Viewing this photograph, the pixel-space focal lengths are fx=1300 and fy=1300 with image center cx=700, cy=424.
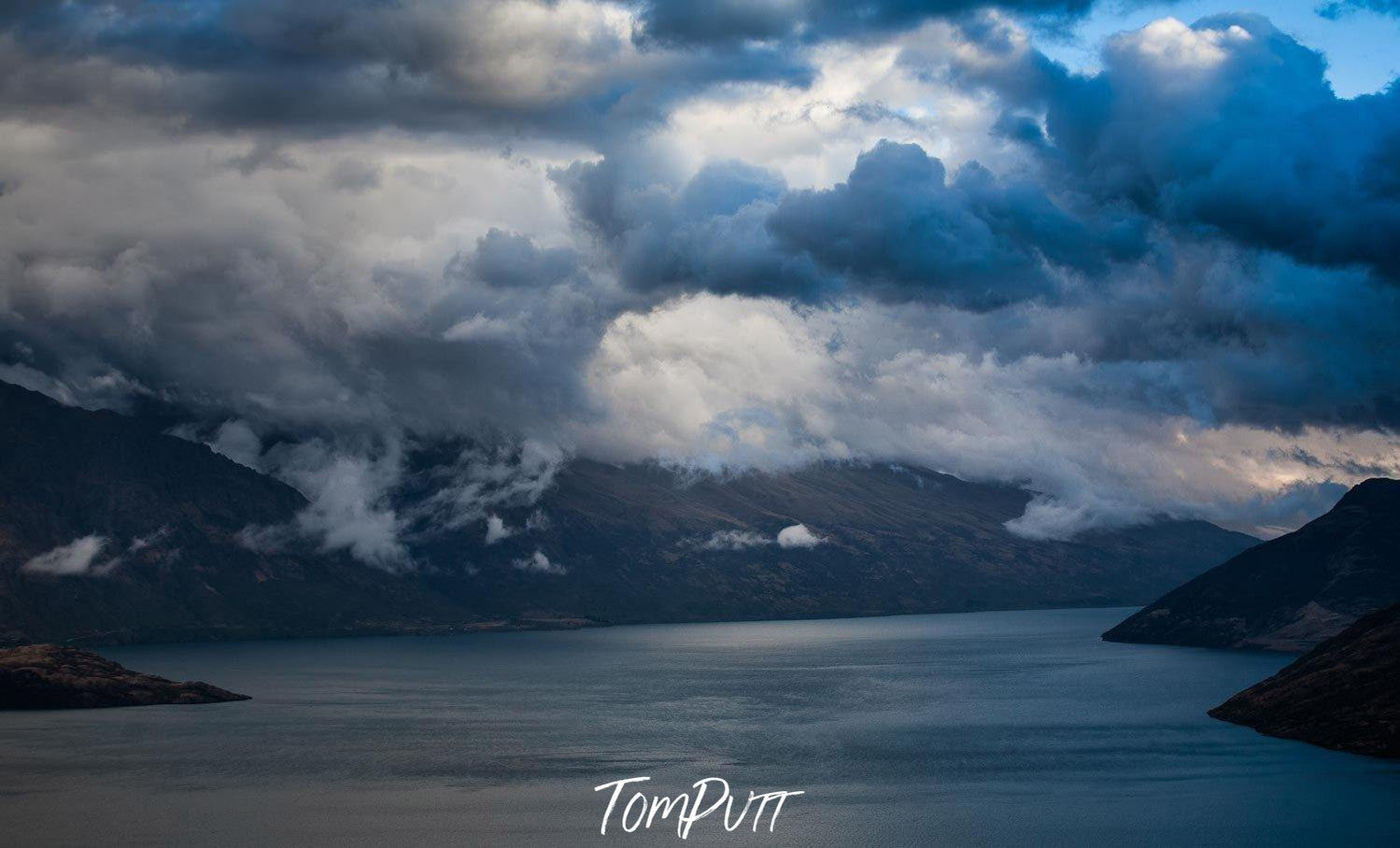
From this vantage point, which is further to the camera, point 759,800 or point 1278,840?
point 759,800

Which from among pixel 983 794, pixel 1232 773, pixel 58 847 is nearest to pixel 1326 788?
pixel 1232 773

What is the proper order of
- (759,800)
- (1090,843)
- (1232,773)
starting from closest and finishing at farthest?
(1090,843) < (759,800) < (1232,773)

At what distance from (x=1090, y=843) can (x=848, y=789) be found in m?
41.4

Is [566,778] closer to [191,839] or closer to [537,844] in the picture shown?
[537,844]

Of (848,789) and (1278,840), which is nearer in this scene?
(1278,840)

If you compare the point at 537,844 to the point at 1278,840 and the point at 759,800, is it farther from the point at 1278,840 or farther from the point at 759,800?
the point at 1278,840

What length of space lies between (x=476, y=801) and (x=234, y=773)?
156ft

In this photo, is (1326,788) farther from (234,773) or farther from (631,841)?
(234,773)

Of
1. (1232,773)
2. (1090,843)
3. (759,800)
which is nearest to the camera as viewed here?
(1090,843)

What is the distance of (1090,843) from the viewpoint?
147 m

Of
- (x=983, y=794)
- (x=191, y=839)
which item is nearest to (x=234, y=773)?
(x=191, y=839)

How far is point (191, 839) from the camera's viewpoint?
15200 cm

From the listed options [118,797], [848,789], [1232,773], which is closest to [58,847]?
[118,797]

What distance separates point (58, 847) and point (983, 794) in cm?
11492
